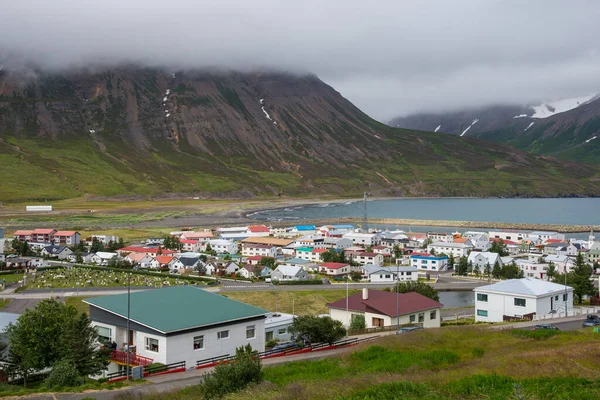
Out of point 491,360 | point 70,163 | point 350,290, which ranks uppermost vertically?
point 70,163

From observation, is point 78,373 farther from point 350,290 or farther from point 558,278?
point 558,278

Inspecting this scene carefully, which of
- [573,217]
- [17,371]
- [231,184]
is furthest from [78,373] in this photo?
[231,184]

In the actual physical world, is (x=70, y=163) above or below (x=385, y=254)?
above

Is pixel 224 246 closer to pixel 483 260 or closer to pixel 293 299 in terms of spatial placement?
pixel 483 260

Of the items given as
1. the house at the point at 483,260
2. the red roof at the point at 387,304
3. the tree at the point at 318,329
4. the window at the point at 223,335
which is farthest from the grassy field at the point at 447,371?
the house at the point at 483,260

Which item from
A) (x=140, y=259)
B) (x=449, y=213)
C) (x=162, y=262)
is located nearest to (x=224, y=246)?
(x=140, y=259)

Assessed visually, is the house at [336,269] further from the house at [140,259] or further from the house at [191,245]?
the house at [191,245]

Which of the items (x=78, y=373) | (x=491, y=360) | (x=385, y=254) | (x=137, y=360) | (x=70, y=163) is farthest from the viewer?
(x=70, y=163)
